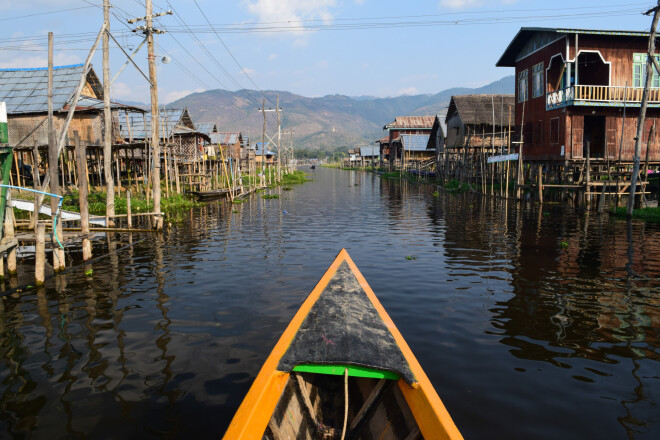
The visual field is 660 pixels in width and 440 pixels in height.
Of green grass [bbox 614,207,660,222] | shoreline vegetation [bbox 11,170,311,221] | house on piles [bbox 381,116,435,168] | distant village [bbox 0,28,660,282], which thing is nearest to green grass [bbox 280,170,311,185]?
house on piles [bbox 381,116,435,168]

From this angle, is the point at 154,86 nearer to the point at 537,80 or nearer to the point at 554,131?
the point at 554,131

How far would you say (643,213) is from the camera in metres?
16.5

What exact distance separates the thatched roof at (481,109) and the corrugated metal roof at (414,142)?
17.9 meters

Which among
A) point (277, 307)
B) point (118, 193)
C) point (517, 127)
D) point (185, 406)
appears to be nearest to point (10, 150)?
point (277, 307)

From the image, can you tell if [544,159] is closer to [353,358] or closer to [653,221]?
[653,221]

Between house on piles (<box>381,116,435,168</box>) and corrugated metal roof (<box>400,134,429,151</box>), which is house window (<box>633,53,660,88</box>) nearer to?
house on piles (<box>381,116,435,168</box>)

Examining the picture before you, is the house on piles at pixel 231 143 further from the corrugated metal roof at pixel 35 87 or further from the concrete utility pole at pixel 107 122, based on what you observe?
the concrete utility pole at pixel 107 122

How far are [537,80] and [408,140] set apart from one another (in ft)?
97.3

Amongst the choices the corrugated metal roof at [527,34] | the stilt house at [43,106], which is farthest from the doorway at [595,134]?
the stilt house at [43,106]

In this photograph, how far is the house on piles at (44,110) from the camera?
22469mm

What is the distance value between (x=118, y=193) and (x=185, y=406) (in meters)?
20.9

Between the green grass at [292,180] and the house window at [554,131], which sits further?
the green grass at [292,180]

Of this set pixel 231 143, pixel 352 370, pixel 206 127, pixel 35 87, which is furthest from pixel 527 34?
pixel 231 143

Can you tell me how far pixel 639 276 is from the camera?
9.07 metres
